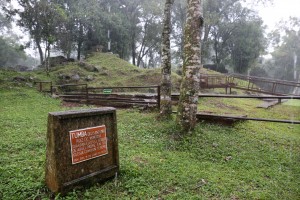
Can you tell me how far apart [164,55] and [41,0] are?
49.3 feet

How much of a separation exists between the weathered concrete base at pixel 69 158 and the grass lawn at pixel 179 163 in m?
0.13

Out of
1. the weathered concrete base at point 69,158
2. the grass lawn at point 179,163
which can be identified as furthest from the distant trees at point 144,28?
the weathered concrete base at point 69,158

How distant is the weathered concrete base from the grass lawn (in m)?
0.13

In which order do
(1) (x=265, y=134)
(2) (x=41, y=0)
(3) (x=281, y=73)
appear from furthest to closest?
(3) (x=281, y=73), (2) (x=41, y=0), (1) (x=265, y=134)

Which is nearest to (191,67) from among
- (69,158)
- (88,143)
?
(88,143)

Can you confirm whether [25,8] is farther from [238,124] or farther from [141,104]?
[238,124]

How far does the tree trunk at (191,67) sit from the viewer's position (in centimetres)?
462

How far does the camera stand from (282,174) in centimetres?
350

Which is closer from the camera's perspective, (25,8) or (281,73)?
(25,8)

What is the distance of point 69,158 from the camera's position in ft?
8.42

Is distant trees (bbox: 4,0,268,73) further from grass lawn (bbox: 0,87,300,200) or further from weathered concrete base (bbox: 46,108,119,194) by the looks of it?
weathered concrete base (bbox: 46,108,119,194)

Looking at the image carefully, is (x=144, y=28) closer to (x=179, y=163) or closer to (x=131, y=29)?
(x=131, y=29)

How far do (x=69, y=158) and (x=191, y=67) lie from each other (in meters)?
3.10

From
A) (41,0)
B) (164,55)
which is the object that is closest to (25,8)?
(41,0)
